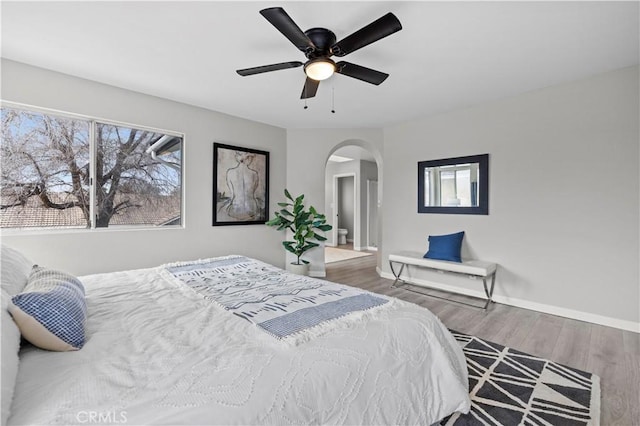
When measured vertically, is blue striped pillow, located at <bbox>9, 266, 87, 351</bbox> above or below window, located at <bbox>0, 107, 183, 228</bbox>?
below

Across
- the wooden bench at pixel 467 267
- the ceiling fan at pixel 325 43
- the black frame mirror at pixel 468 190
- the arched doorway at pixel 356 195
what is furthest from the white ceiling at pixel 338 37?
the arched doorway at pixel 356 195

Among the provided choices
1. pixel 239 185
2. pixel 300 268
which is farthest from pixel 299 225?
pixel 239 185

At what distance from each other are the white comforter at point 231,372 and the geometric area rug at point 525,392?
0.93 ft

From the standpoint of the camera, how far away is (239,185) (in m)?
4.16

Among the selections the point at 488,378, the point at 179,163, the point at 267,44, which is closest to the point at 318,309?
the point at 488,378

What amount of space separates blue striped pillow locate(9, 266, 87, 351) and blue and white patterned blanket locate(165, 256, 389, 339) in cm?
64

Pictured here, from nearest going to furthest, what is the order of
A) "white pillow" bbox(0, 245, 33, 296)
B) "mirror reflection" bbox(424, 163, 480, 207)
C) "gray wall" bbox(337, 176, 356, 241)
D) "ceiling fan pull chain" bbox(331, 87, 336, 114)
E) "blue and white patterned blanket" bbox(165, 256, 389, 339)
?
"white pillow" bbox(0, 245, 33, 296) < "blue and white patterned blanket" bbox(165, 256, 389, 339) < "ceiling fan pull chain" bbox(331, 87, 336, 114) < "mirror reflection" bbox(424, 163, 480, 207) < "gray wall" bbox(337, 176, 356, 241)

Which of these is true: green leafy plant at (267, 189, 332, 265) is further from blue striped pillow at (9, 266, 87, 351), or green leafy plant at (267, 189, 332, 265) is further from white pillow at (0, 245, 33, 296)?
blue striped pillow at (9, 266, 87, 351)

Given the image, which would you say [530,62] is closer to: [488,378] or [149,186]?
[488,378]

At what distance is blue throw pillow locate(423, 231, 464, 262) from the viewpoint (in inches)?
146

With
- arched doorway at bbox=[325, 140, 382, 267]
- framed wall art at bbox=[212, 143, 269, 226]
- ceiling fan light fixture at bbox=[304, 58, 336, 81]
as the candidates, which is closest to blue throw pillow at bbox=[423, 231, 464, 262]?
framed wall art at bbox=[212, 143, 269, 226]

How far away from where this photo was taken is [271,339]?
1.22m

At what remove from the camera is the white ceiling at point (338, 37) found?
75.5 inches

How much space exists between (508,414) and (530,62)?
2.83 metres
